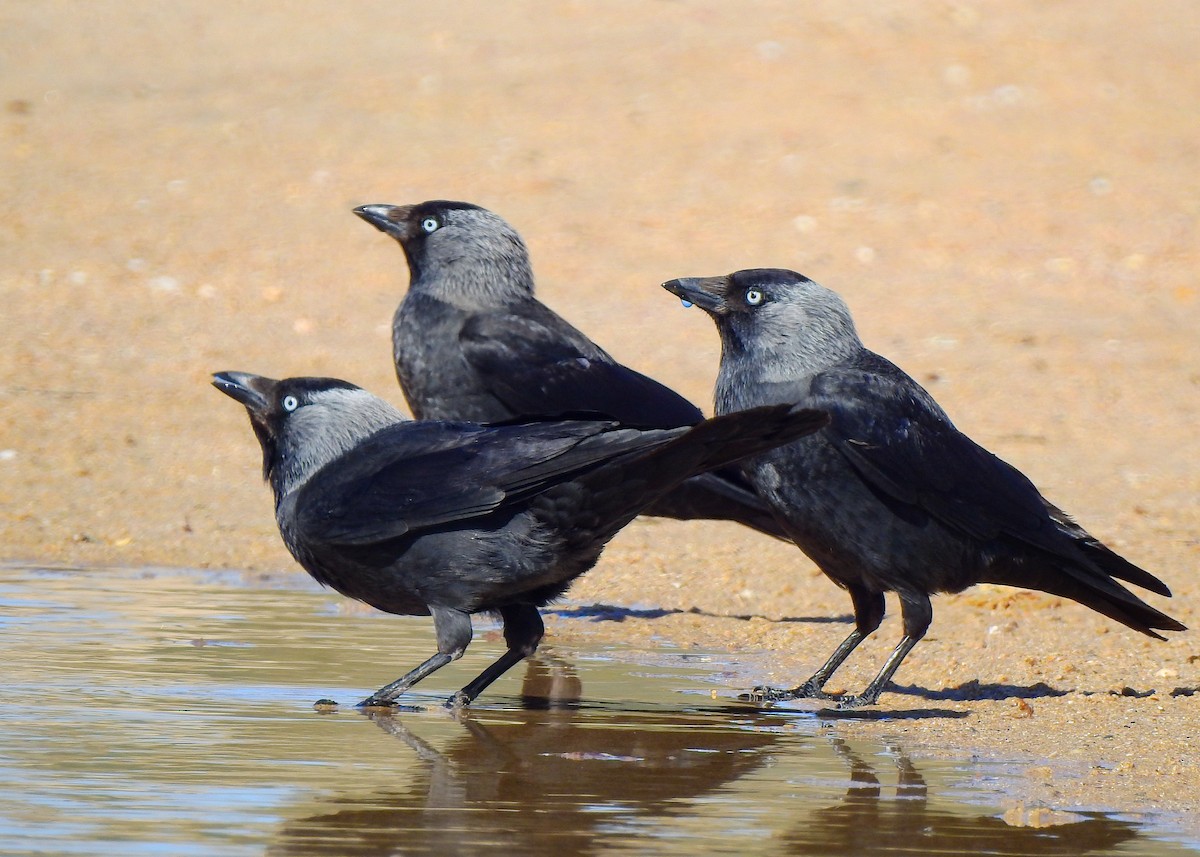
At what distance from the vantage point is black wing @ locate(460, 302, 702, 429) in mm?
7043

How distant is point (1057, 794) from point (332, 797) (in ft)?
5.25

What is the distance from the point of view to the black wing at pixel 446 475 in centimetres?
527

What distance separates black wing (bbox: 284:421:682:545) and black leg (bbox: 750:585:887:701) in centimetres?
100

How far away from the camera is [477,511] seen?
5.30m

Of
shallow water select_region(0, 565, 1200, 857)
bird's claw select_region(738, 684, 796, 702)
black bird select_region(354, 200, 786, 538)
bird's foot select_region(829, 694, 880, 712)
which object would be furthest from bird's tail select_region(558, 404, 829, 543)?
black bird select_region(354, 200, 786, 538)

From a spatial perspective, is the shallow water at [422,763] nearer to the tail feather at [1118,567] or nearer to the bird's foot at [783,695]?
the bird's foot at [783,695]

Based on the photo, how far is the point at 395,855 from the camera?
372 cm

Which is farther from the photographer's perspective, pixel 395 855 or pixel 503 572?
pixel 503 572

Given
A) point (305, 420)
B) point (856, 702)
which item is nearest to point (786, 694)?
point (856, 702)

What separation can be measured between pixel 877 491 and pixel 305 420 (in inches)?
66.8

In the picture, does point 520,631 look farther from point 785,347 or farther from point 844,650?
point 785,347

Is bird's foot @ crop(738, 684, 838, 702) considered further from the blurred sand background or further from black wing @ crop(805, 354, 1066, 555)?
black wing @ crop(805, 354, 1066, 555)

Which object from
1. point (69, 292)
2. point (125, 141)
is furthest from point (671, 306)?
point (125, 141)

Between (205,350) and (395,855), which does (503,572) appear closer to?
(395,855)
